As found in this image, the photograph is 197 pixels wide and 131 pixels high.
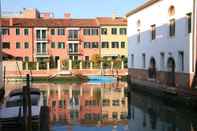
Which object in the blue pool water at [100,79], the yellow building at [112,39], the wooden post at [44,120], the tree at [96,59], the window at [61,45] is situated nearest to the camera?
the wooden post at [44,120]

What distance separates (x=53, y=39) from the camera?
6875 cm

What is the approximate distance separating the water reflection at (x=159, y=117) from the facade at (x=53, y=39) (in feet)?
126

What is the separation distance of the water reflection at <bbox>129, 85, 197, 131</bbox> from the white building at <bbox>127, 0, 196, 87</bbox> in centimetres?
199

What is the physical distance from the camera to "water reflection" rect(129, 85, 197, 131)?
67.9 feet

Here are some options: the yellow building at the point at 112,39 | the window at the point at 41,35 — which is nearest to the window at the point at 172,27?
the yellow building at the point at 112,39

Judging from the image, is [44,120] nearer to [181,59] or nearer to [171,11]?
[181,59]

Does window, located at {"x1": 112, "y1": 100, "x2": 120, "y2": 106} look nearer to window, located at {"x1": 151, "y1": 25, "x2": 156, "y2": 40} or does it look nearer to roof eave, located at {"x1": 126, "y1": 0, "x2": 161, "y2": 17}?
window, located at {"x1": 151, "y1": 25, "x2": 156, "y2": 40}

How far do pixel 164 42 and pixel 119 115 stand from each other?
9.72m

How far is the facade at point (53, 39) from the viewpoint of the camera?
222ft

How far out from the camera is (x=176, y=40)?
29.9 metres

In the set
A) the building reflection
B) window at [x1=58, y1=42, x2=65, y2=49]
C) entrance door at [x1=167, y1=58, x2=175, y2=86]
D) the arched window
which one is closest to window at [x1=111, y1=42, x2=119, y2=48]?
window at [x1=58, y1=42, x2=65, y2=49]

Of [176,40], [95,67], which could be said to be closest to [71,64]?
[95,67]

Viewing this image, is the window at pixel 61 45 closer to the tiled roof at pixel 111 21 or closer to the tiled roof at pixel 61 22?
the tiled roof at pixel 61 22

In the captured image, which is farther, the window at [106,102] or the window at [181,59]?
the window at [106,102]
